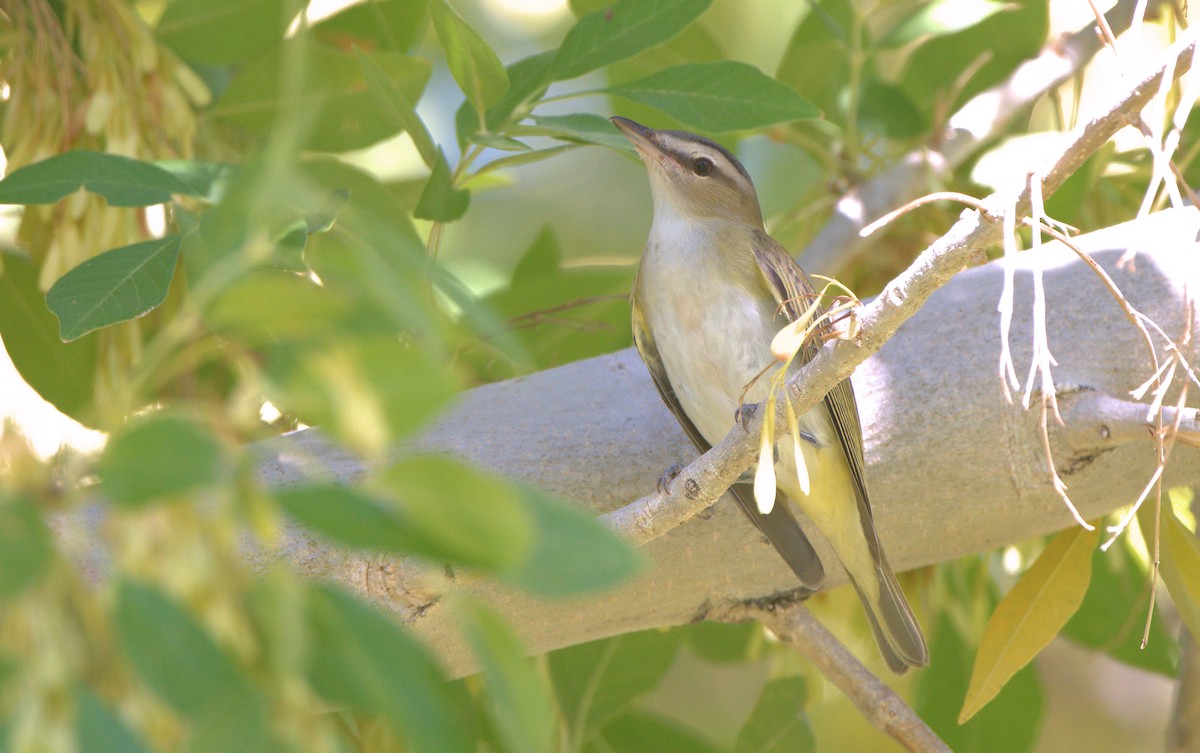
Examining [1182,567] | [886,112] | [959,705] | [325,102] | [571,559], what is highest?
[571,559]

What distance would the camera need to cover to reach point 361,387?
703 mm

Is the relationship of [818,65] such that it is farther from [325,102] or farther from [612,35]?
[325,102]

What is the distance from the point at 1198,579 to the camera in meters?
2.25

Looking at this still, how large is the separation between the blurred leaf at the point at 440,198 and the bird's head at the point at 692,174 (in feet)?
3.06

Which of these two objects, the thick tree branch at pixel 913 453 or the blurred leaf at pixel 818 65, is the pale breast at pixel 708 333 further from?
the blurred leaf at pixel 818 65

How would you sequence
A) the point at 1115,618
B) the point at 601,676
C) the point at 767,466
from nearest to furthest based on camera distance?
the point at 767,466
the point at 601,676
the point at 1115,618

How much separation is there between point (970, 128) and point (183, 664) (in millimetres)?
2928

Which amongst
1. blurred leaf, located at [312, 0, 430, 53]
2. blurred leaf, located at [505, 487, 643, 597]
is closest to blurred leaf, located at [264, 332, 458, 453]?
blurred leaf, located at [505, 487, 643, 597]

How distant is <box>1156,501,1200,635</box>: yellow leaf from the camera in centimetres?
226

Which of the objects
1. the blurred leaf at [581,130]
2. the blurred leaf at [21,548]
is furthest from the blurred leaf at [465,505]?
the blurred leaf at [581,130]

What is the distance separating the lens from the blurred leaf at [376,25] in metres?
3.02

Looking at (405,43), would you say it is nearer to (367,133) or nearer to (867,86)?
(367,133)

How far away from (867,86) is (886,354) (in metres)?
1.29

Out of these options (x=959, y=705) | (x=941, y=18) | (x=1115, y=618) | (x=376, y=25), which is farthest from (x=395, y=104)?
(x=1115, y=618)
